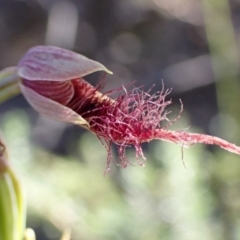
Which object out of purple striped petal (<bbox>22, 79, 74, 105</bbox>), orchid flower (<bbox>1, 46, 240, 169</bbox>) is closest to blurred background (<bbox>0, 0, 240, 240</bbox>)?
orchid flower (<bbox>1, 46, 240, 169</bbox>)

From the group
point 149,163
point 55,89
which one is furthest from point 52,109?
point 149,163

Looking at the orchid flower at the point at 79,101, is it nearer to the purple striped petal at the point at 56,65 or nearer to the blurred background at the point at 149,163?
the purple striped petal at the point at 56,65

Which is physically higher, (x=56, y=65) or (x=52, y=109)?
(x=56, y=65)

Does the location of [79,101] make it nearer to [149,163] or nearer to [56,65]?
[56,65]

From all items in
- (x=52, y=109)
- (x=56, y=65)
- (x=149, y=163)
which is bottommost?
(x=149, y=163)

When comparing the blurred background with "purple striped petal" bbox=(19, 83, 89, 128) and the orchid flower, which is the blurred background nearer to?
the orchid flower

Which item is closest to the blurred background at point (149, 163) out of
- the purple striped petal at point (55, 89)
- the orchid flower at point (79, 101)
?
the orchid flower at point (79, 101)
